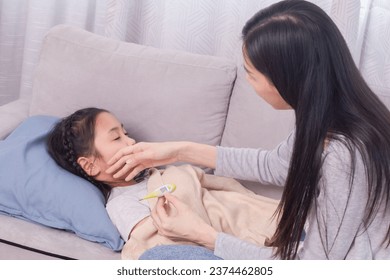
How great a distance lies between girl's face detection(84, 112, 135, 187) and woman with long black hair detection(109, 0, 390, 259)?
538mm

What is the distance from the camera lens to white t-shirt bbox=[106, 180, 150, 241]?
1322 millimetres

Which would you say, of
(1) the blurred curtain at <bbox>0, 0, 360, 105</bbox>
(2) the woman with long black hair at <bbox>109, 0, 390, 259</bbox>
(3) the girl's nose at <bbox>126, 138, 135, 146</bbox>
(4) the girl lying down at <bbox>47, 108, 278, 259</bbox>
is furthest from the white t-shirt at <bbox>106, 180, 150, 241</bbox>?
(1) the blurred curtain at <bbox>0, 0, 360, 105</bbox>

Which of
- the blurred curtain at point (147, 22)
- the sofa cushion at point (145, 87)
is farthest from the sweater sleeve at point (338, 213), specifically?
the blurred curtain at point (147, 22)

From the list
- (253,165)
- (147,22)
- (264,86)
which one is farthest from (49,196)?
(147,22)

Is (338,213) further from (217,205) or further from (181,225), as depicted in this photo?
(217,205)

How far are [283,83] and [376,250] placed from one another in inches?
14.9

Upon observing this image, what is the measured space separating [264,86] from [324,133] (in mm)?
162

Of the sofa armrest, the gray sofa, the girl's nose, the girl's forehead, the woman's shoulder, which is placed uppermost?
the woman's shoulder

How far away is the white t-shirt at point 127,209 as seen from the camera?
1322 millimetres

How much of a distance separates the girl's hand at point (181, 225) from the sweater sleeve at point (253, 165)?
0.19 m

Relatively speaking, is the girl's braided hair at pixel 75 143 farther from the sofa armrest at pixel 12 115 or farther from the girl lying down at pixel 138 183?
the sofa armrest at pixel 12 115

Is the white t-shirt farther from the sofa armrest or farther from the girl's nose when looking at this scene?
the sofa armrest

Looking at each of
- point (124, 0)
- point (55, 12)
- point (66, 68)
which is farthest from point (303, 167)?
point (55, 12)

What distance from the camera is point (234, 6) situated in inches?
74.2
